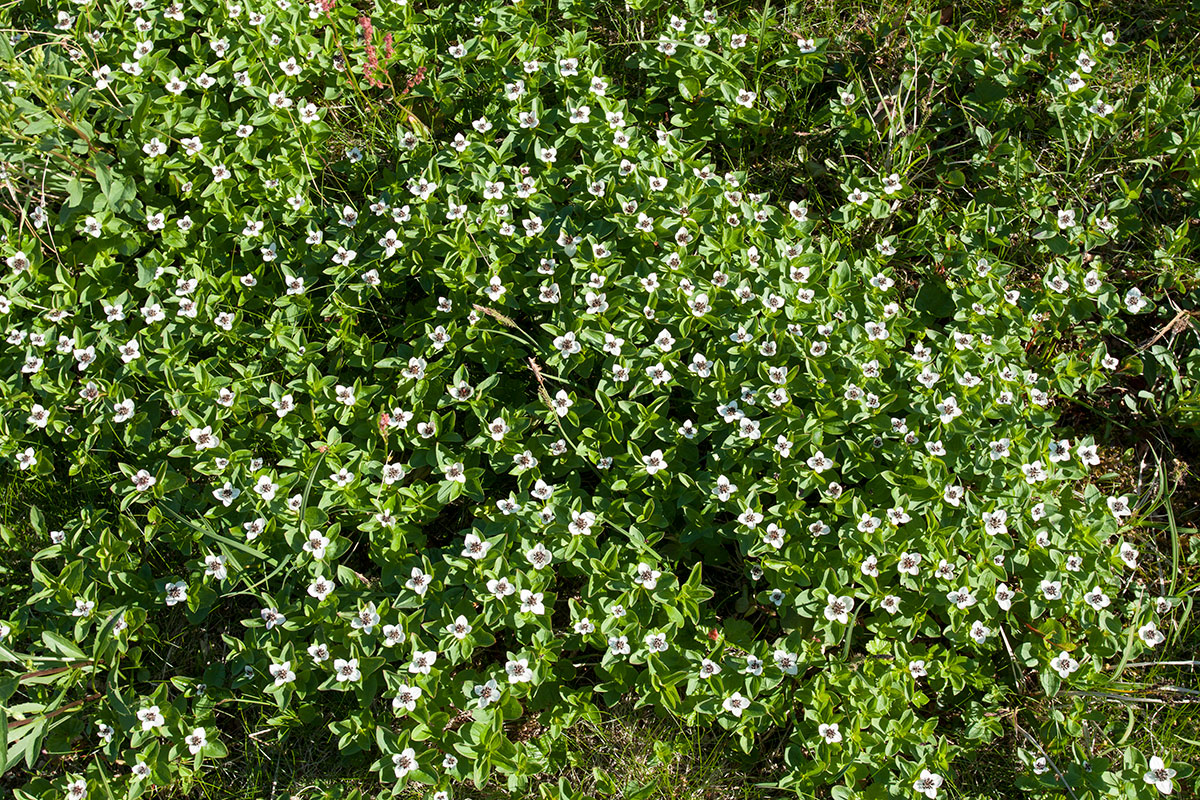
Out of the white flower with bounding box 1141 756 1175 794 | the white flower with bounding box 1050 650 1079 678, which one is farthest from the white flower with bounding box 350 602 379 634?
the white flower with bounding box 1141 756 1175 794

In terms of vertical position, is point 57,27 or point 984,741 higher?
point 57,27

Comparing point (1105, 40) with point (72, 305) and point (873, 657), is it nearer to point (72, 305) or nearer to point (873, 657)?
point (873, 657)

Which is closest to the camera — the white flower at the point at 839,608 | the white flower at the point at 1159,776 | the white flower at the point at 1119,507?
the white flower at the point at 1159,776

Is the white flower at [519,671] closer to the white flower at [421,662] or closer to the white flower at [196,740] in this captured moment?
the white flower at [421,662]

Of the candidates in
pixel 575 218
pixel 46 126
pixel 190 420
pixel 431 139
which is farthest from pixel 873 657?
pixel 46 126

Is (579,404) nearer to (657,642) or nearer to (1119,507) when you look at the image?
(657,642)

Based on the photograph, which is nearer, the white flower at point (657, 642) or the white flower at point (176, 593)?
the white flower at point (657, 642)

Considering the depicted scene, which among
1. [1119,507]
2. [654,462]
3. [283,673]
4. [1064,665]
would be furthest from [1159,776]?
[283,673]

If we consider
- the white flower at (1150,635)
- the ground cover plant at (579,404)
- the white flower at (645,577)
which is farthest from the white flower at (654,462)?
the white flower at (1150,635)
